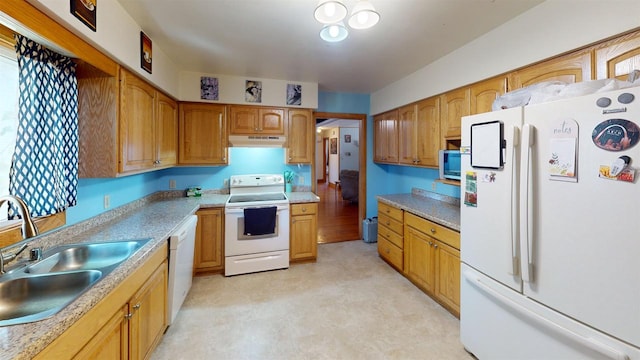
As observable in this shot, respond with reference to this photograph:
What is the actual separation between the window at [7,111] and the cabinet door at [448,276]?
3.05 metres

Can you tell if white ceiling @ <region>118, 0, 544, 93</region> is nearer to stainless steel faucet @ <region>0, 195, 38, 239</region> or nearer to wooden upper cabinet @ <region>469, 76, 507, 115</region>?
wooden upper cabinet @ <region>469, 76, 507, 115</region>

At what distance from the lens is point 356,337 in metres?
2.07

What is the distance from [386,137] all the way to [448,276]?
2.24 meters

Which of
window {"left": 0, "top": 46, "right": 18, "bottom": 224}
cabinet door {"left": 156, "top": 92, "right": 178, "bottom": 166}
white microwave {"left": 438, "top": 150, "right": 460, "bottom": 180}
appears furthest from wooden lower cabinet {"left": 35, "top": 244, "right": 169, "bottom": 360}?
white microwave {"left": 438, "top": 150, "right": 460, "bottom": 180}

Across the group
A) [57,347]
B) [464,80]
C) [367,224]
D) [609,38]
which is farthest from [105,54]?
[367,224]

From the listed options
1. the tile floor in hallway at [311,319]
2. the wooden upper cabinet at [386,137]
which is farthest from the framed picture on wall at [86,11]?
the wooden upper cabinet at [386,137]

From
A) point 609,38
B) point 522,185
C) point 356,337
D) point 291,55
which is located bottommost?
point 356,337

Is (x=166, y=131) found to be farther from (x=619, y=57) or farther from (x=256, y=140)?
(x=619, y=57)

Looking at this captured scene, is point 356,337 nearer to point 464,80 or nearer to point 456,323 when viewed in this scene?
point 456,323

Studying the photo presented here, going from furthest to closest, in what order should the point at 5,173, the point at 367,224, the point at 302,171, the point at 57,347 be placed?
the point at 367,224 < the point at 302,171 < the point at 5,173 < the point at 57,347

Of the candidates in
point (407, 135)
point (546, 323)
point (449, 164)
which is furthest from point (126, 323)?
point (407, 135)

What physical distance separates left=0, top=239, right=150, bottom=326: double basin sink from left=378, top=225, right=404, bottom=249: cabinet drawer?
2.63 meters

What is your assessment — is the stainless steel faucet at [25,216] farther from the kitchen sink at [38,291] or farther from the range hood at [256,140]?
the range hood at [256,140]

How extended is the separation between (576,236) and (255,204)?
278 centimetres
